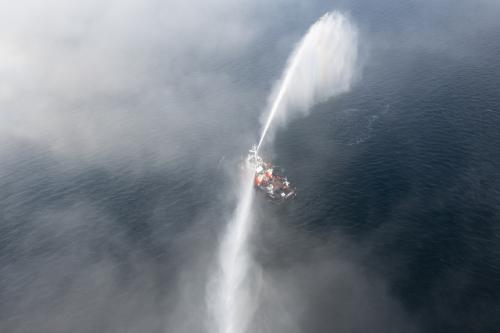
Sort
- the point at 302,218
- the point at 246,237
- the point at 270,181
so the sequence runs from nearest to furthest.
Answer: the point at 246,237
the point at 302,218
the point at 270,181

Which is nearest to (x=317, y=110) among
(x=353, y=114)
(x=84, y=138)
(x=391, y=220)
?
(x=353, y=114)

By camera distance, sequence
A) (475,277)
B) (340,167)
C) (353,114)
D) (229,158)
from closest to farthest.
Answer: (475,277), (340,167), (229,158), (353,114)

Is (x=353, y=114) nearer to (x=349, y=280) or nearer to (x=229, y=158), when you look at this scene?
(x=229, y=158)

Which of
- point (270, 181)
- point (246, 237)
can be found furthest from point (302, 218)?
point (270, 181)

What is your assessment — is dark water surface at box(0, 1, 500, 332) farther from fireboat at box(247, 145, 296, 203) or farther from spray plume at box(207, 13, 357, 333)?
spray plume at box(207, 13, 357, 333)

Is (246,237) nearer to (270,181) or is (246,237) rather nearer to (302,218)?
(302,218)

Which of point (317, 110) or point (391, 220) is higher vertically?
point (317, 110)

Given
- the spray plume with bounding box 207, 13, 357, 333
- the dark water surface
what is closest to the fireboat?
the spray plume with bounding box 207, 13, 357, 333
